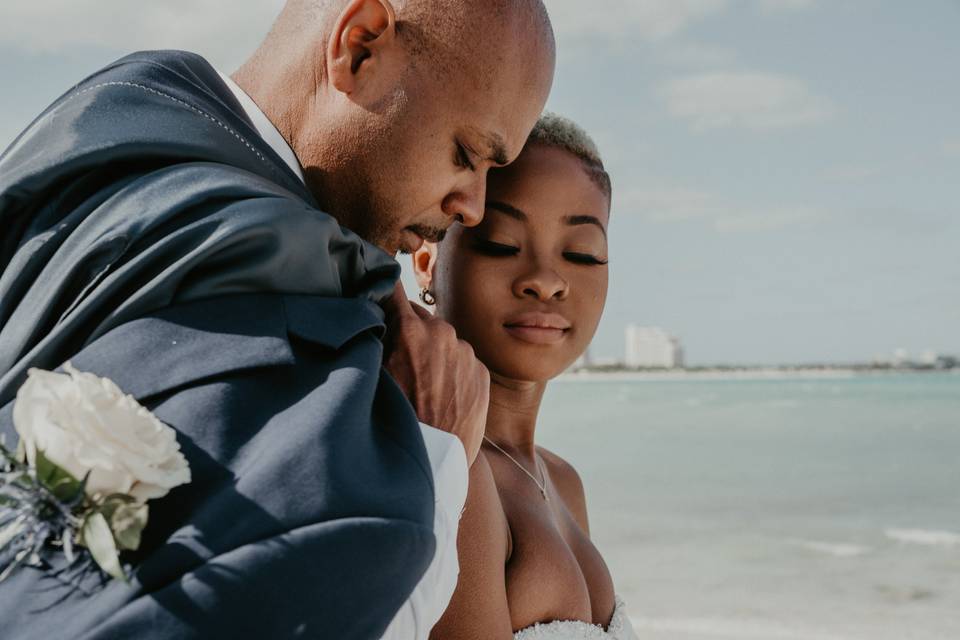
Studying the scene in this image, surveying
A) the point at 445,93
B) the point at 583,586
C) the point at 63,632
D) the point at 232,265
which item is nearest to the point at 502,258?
the point at 445,93

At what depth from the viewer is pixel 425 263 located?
2.63 meters

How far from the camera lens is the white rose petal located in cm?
124

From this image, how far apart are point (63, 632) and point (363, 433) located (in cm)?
44

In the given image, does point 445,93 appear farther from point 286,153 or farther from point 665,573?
point 665,573

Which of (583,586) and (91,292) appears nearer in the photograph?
(91,292)

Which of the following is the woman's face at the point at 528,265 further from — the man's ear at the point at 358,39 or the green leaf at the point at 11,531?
the green leaf at the point at 11,531

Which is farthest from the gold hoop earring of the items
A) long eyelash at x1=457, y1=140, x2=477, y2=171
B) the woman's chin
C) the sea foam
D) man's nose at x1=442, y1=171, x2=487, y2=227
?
the sea foam

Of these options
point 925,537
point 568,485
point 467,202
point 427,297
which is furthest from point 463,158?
point 925,537

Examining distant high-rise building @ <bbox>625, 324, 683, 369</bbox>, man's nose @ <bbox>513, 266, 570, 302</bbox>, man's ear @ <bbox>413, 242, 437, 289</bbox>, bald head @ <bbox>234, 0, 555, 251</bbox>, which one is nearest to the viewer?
bald head @ <bbox>234, 0, 555, 251</bbox>

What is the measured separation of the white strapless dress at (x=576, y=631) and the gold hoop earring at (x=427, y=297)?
33.1 inches

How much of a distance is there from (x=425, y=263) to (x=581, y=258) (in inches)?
15.8

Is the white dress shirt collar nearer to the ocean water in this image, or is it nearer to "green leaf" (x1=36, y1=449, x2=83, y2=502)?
"green leaf" (x1=36, y1=449, x2=83, y2=502)

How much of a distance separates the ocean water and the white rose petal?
8.05 meters

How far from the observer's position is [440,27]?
195cm
